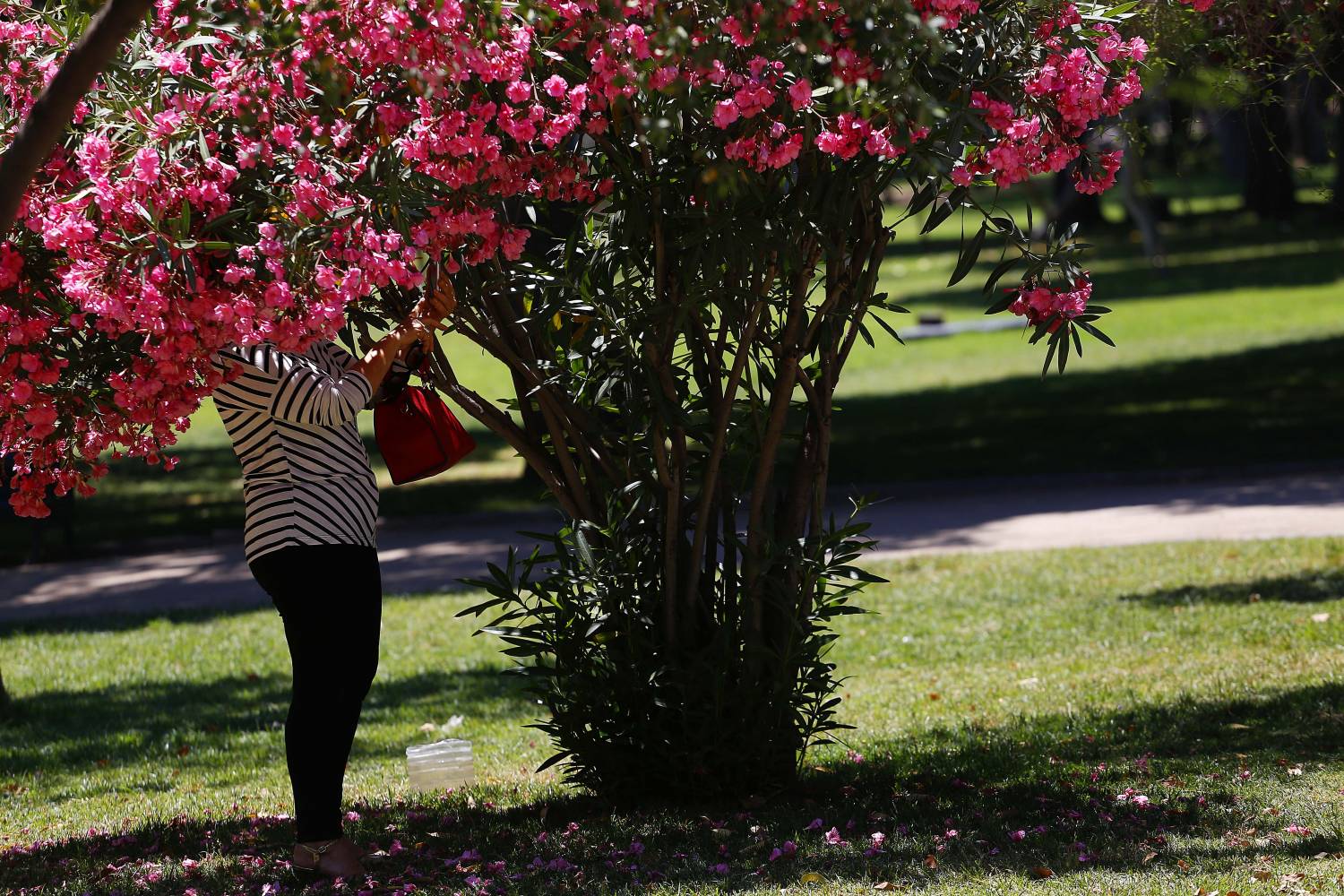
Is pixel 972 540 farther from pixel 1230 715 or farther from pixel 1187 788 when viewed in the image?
pixel 1187 788

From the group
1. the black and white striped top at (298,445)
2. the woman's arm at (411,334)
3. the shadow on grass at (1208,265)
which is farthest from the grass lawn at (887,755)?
the shadow on grass at (1208,265)

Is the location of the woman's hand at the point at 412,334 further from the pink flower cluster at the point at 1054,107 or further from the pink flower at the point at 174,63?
the pink flower cluster at the point at 1054,107

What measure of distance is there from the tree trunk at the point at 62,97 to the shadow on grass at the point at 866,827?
225 cm

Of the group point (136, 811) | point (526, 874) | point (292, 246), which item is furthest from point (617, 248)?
point (136, 811)

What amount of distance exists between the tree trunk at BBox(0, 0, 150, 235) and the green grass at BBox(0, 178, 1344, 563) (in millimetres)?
2286

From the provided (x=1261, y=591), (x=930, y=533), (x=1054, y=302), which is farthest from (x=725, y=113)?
(x=930, y=533)

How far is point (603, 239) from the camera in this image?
16.1ft

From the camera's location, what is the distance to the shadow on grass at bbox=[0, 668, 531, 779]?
24.3 feet

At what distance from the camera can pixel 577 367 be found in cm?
505

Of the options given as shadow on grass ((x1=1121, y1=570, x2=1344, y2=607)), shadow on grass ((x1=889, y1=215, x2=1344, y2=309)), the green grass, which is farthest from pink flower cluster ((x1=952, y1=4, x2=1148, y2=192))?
shadow on grass ((x1=889, y1=215, x2=1344, y2=309))

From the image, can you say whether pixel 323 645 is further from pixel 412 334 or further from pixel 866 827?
pixel 866 827

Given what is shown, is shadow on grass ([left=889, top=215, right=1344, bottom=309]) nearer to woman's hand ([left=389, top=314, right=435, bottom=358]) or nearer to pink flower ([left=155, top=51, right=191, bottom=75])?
woman's hand ([left=389, top=314, right=435, bottom=358])

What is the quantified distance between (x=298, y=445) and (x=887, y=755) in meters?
2.82

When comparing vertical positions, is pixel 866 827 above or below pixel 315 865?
below
